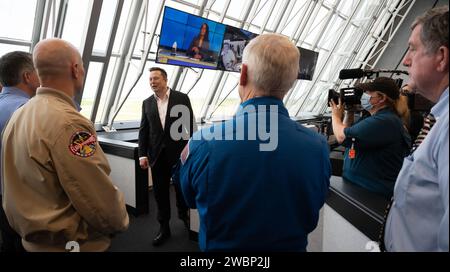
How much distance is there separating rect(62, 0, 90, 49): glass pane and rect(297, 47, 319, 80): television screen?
4.73 metres

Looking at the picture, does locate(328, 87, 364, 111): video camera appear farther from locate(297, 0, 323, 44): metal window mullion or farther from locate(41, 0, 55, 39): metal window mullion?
locate(297, 0, 323, 44): metal window mullion

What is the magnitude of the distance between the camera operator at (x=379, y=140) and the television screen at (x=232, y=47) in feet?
10.6

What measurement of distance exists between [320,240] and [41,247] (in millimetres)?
1594

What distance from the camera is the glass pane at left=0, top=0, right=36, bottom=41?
323 centimetres

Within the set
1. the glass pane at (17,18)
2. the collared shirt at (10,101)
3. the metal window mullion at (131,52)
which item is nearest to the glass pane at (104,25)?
the metal window mullion at (131,52)

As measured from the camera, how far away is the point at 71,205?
3.83 feet

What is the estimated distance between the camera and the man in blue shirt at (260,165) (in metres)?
0.90

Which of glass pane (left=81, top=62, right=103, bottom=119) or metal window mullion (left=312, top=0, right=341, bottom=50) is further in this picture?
metal window mullion (left=312, top=0, right=341, bottom=50)

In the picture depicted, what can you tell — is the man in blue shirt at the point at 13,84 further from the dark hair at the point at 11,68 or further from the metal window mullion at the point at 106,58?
the metal window mullion at the point at 106,58

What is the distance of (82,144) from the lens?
1125mm

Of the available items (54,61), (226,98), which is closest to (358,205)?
(54,61)

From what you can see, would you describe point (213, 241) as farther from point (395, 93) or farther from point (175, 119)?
point (175, 119)

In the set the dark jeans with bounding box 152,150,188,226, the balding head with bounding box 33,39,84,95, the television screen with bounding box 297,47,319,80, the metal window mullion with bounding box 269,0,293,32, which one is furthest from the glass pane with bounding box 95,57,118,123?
the television screen with bounding box 297,47,319,80
